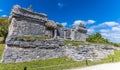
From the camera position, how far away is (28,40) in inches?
562

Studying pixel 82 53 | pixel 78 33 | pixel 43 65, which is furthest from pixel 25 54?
pixel 78 33

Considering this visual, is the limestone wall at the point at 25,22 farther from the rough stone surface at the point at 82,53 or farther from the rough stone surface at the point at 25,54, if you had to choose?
the rough stone surface at the point at 82,53

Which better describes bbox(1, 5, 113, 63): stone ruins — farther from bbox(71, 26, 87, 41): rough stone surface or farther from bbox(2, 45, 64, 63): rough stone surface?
bbox(71, 26, 87, 41): rough stone surface

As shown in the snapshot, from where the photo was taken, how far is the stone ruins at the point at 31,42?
43.5ft

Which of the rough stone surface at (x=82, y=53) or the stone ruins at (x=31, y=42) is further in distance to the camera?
the rough stone surface at (x=82, y=53)

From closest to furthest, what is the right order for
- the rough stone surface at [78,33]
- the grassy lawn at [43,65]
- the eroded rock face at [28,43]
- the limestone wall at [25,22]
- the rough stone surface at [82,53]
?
the grassy lawn at [43,65]
the eroded rock face at [28,43]
the rough stone surface at [82,53]
the limestone wall at [25,22]
the rough stone surface at [78,33]

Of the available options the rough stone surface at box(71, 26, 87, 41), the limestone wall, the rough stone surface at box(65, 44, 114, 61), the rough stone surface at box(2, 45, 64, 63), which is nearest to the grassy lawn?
the rough stone surface at box(2, 45, 64, 63)

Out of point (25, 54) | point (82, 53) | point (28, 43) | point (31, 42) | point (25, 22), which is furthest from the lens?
point (25, 22)

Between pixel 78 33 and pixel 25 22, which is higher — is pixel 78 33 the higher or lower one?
the lower one

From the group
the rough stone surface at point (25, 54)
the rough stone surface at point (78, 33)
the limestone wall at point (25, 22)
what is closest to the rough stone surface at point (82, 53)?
the rough stone surface at point (25, 54)

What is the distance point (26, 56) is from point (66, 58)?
16.2ft

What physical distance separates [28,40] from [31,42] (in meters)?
0.37

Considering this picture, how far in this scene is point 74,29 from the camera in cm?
3027

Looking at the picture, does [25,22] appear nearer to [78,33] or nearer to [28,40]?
[28,40]
